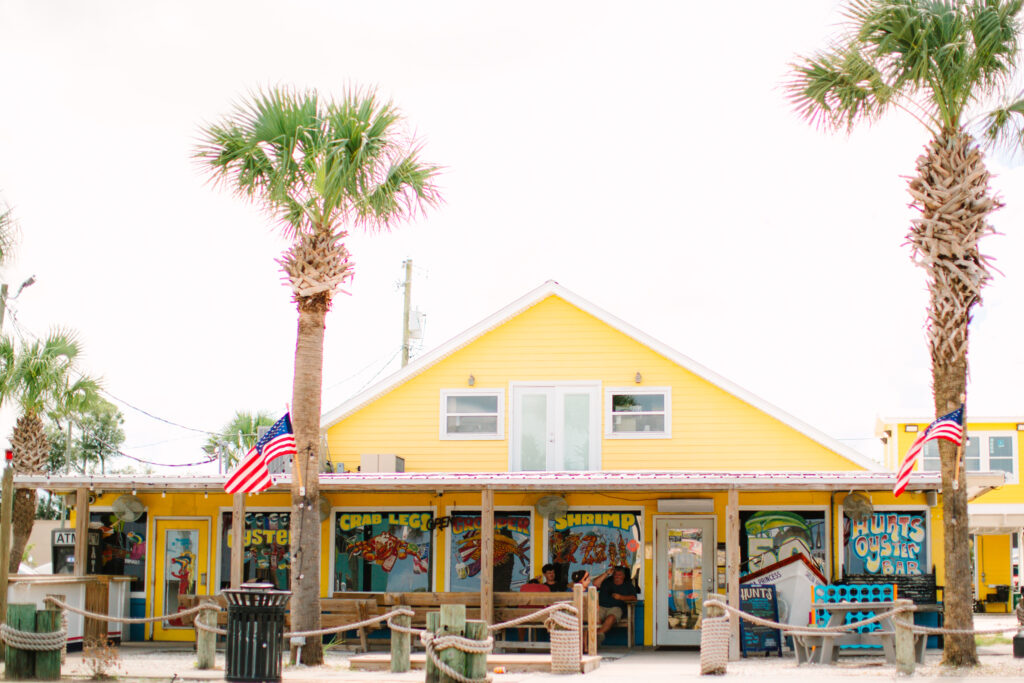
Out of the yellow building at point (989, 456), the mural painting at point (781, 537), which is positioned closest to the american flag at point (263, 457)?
the mural painting at point (781, 537)

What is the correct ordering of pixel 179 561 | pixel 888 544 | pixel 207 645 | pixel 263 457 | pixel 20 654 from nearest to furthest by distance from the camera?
1. pixel 20 654
2. pixel 207 645
3. pixel 263 457
4. pixel 888 544
5. pixel 179 561

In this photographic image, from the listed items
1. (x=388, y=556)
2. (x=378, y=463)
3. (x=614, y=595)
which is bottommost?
(x=614, y=595)

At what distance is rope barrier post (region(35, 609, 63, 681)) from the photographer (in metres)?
13.7

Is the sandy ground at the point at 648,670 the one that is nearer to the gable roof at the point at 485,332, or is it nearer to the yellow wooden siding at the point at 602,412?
the yellow wooden siding at the point at 602,412

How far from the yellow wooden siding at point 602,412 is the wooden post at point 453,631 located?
10.1 meters

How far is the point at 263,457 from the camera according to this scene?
52.6ft

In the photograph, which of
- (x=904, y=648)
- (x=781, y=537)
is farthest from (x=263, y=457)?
(x=781, y=537)

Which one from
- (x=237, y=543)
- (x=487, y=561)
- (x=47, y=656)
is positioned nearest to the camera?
(x=47, y=656)

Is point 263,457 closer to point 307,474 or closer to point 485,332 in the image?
point 307,474

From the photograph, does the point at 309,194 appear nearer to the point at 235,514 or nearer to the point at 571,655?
the point at 235,514

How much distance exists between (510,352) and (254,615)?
11359mm

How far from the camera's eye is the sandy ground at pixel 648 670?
13.9 meters

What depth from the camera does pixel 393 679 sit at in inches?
550

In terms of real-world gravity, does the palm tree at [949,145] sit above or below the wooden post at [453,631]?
above
